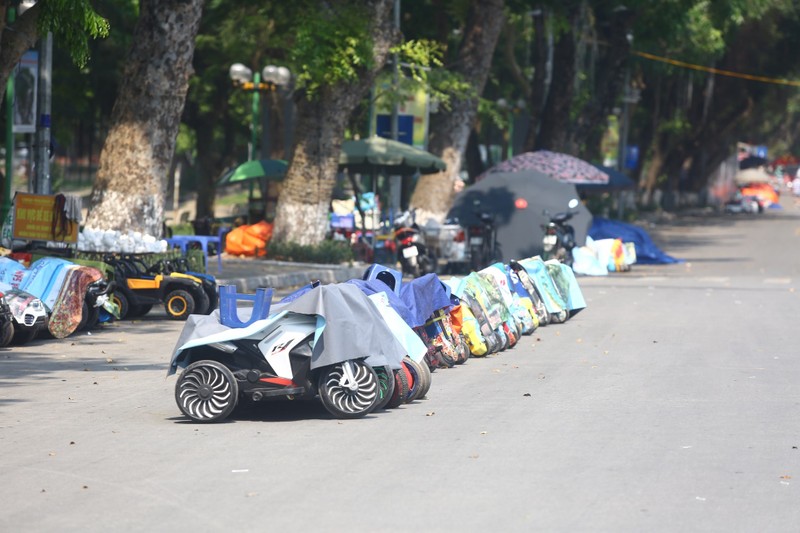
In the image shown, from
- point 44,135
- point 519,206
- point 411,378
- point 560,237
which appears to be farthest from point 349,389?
point 519,206

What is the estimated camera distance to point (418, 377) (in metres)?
10.6

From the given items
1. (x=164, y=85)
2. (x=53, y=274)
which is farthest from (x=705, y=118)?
(x=53, y=274)

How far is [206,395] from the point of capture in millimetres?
Answer: 9641

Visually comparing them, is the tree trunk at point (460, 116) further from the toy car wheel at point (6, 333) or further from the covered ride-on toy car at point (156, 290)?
the toy car wheel at point (6, 333)

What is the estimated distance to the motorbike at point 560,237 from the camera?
27.9 metres

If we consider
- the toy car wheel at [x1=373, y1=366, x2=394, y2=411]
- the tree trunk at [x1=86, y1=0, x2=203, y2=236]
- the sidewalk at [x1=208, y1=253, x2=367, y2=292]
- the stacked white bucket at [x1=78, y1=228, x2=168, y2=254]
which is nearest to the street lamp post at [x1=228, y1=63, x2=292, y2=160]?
the sidewalk at [x1=208, y1=253, x2=367, y2=292]

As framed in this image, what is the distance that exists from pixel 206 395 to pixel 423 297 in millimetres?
3150

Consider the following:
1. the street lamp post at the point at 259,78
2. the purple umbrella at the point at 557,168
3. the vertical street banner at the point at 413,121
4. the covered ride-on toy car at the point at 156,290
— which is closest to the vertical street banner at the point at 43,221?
the covered ride-on toy car at the point at 156,290

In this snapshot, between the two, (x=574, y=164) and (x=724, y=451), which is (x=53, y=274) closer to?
(x=724, y=451)

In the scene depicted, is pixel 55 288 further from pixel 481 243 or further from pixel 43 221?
pixel 481 243

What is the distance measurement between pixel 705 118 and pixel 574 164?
128ft

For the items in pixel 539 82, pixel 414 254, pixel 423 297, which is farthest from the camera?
pixel 539 82

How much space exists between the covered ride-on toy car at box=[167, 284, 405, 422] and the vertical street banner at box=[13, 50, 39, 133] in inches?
474

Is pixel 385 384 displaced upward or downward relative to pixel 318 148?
downward
